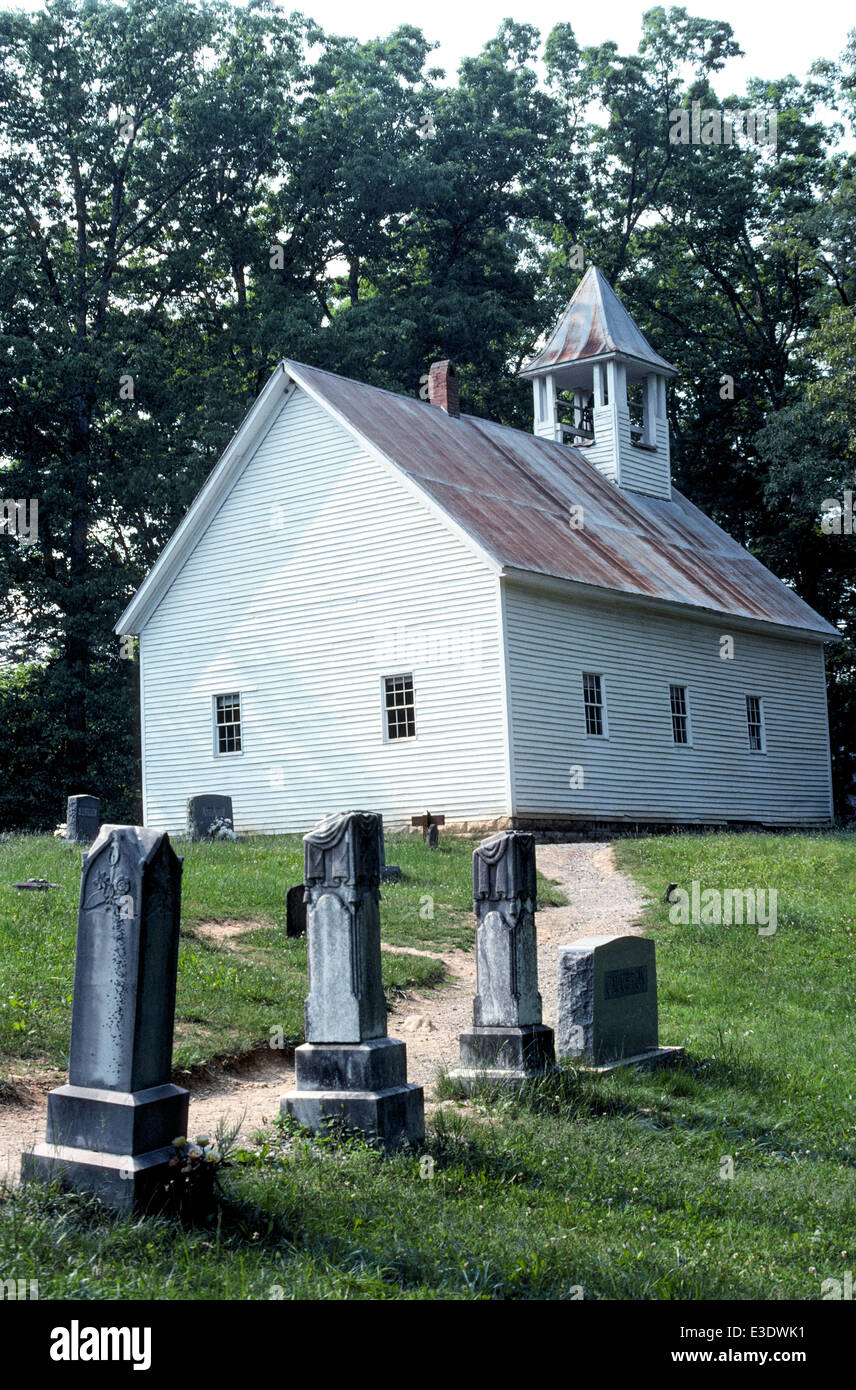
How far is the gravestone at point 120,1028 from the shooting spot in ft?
20.0

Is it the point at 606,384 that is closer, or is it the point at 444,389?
the point at 444,389

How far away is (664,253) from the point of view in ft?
149

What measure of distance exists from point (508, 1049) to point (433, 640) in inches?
589

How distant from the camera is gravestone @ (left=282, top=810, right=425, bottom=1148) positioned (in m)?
7.66

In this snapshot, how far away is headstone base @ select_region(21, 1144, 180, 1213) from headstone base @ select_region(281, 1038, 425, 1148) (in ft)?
5.29

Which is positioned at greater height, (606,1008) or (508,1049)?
(606,1008)

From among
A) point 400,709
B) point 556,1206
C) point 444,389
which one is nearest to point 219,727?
point 400,709

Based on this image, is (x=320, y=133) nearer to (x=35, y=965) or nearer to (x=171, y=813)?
(x=171, y=813)

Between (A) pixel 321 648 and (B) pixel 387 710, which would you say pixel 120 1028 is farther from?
(A) pixel 321 648

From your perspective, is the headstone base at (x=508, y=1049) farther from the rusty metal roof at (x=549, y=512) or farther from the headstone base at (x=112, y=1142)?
the rusty metal roof at (x=549, y=512)

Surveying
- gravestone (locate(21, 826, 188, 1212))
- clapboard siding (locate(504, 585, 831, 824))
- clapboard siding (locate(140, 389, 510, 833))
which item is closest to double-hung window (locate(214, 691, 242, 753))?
clapboard siding (locate(140, 389, 510, 833))

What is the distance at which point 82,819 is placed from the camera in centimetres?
2209

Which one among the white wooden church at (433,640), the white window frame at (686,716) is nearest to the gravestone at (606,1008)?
the white wooden church at (433,640)

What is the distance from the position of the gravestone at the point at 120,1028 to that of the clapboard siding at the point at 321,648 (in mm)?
16317
